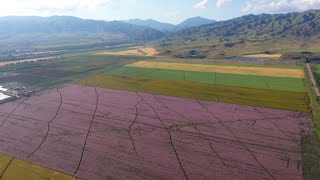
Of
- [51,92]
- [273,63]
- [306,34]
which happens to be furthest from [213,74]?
[306,34]

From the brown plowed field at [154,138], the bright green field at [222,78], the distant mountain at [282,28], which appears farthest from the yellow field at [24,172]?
the distant mountain at [282,28]

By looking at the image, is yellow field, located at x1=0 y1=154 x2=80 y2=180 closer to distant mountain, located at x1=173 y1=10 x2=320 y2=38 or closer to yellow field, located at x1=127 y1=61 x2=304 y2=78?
yellow field, located at x1=127 y1=61 x2=304 y2=78

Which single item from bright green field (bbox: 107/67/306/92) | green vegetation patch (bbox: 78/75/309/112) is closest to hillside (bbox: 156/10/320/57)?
bright green field (bbox: 107/67/306/92)

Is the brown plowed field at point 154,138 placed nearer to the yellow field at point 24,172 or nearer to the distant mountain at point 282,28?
the yellow field at point 24,172

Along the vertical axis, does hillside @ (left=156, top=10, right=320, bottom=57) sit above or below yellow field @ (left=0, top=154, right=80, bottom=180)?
above

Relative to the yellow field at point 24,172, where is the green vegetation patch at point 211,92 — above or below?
above

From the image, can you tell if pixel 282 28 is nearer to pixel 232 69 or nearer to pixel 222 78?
pixel 232 69
